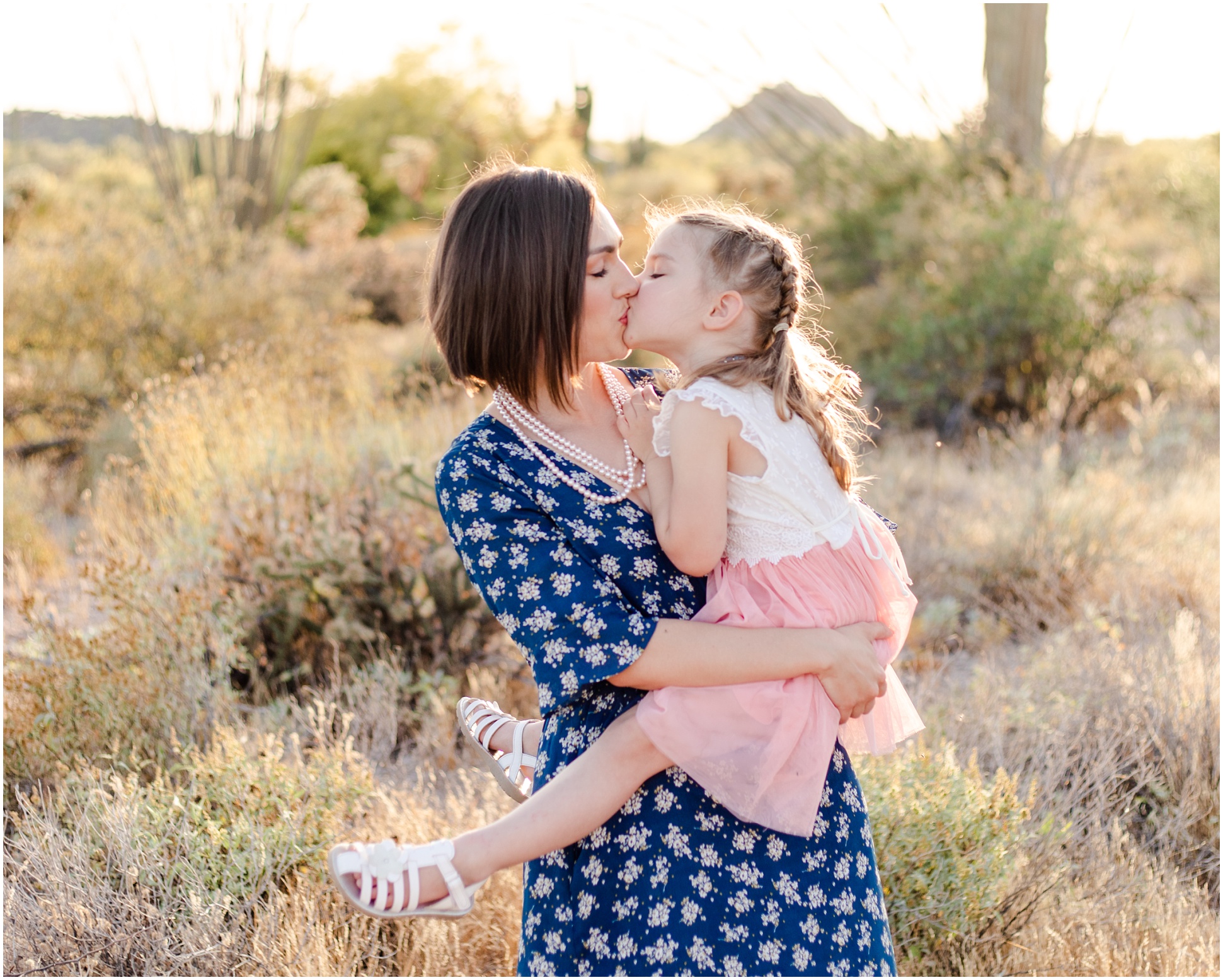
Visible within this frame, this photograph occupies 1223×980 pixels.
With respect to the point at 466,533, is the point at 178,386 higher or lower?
lower

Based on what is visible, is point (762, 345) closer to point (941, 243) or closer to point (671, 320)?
point (671, 320)

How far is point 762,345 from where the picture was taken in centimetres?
198

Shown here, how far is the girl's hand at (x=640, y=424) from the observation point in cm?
190

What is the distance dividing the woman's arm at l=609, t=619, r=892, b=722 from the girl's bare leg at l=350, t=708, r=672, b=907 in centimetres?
10

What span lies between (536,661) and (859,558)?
2.06 feet

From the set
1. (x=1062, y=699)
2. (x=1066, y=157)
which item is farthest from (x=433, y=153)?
(x=1062, y=699)

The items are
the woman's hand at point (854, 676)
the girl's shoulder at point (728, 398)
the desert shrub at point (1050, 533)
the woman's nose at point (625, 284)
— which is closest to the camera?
the woman's hand at point (854, 676)

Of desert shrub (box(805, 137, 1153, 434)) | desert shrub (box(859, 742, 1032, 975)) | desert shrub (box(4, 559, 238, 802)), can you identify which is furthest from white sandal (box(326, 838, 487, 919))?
desert shrub (box(805, 137, 1153, 434))

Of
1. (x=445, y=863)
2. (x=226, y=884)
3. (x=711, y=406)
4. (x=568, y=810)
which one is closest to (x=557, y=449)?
(x=711, y=406)

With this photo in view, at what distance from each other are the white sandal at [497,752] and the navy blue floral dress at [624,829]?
0.39 metres

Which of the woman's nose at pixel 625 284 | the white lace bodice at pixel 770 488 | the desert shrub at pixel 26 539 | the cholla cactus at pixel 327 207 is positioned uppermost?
the cholla cactus at pixel 327 207

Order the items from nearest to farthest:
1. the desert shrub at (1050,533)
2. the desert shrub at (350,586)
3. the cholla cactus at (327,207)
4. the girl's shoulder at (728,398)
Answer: the girl's shoulder at (728,398)
the desert shrub at (350,586)
the desert shrub at (1050,533)
the cholla cactus at (327,207)

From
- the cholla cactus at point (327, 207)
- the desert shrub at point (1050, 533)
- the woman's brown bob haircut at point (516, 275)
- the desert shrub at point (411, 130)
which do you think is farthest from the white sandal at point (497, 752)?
the desert shrub at point (411, 130)

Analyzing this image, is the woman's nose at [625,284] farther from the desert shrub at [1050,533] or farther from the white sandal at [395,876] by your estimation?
the desert shrub at [1050,533]
